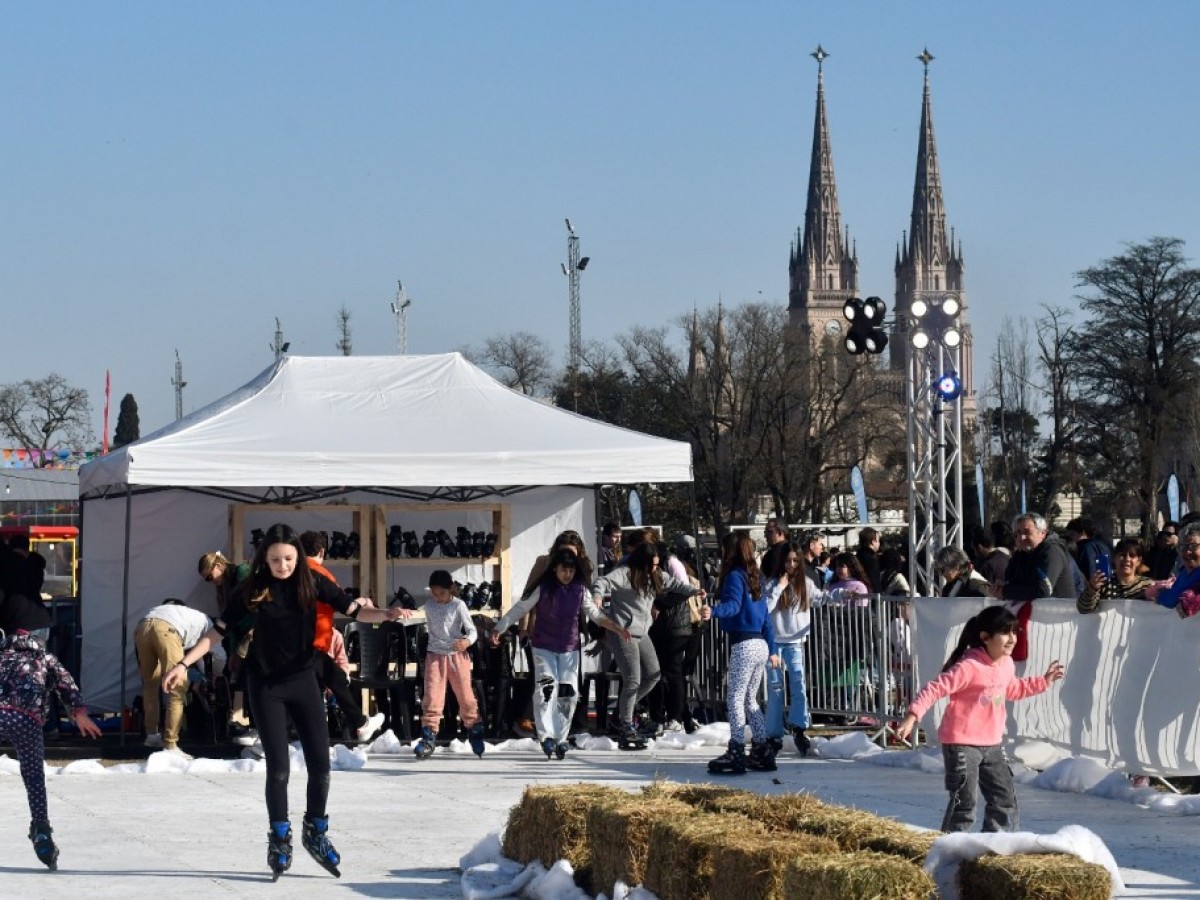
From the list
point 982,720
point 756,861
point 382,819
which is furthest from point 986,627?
point 382,819

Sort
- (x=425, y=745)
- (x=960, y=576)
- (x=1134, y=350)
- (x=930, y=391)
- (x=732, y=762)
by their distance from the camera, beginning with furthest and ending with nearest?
(x=1134, y=350) < (x=930, y=391) < (x=960, y=576) < (x=425, y=745) < (x=732, y=762)

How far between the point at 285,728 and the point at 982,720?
3.16m

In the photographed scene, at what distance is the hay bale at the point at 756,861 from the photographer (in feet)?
21.6

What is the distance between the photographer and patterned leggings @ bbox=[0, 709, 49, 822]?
29.9 ft

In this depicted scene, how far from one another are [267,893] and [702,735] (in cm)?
774

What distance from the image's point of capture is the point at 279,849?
8711 mm

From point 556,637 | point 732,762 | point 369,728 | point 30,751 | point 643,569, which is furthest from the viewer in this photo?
point 369,728

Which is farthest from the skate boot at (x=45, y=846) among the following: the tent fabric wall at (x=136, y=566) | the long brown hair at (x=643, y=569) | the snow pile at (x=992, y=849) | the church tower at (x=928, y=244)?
the church tower at (x=928, y=244)

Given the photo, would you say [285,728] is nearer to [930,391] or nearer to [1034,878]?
[1034,878]

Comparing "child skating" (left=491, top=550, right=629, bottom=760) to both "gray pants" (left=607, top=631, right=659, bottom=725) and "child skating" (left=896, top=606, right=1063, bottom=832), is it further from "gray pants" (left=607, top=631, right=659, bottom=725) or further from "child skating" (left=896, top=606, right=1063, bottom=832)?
"child skating" (left=896, top=606, right=1063, bottom=832)

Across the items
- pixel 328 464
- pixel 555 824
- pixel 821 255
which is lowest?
pixel 555 824

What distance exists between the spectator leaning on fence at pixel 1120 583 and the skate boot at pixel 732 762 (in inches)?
97.5

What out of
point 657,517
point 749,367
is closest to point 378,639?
point 657,517

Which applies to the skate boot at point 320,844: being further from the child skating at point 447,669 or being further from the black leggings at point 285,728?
the child skating at point 447,669
